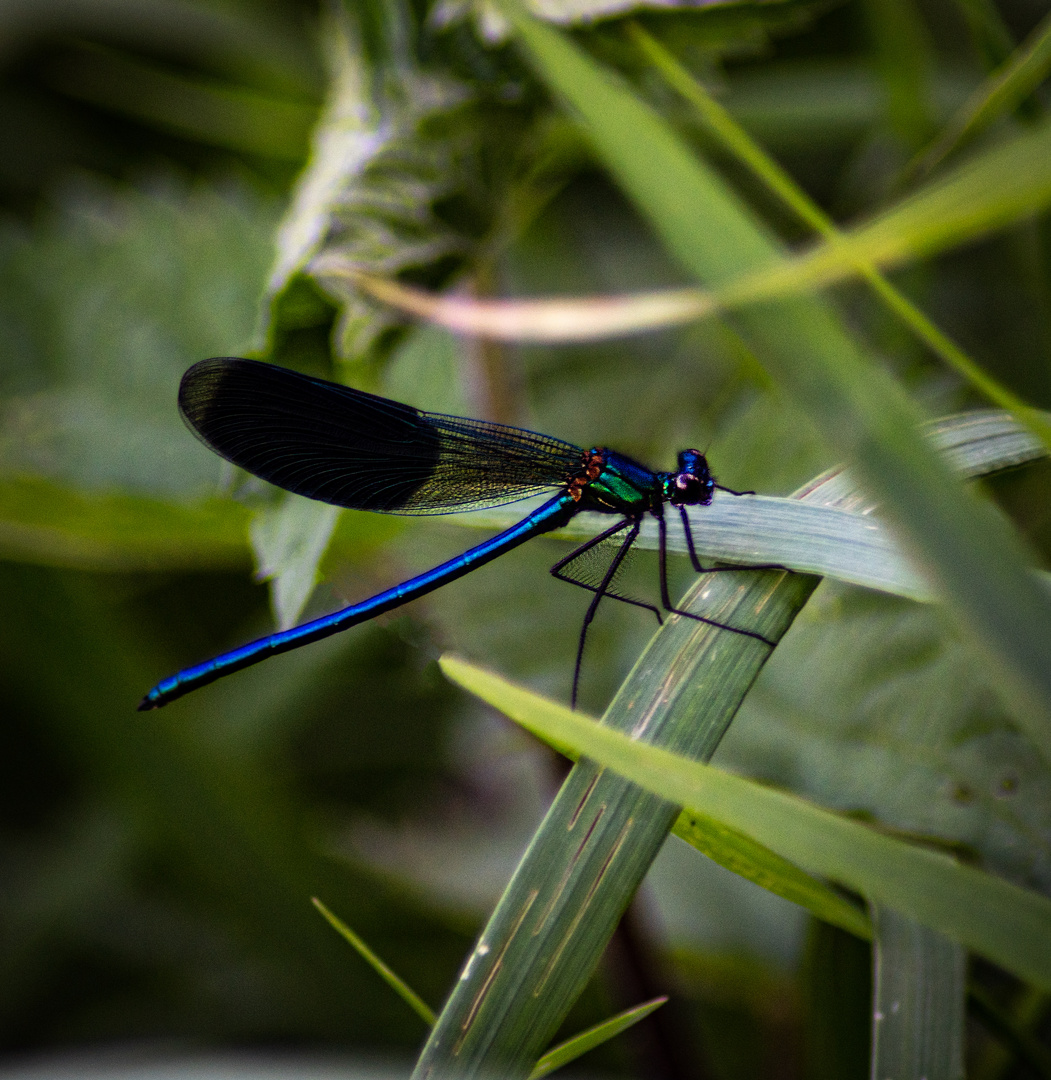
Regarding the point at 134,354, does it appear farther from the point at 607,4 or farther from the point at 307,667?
the point at 607,4

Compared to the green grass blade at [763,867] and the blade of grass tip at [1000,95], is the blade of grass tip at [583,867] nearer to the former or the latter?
the green grass blade at [763,867]

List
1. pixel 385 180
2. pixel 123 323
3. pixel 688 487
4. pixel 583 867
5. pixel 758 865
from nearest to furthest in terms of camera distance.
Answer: pixel 583 867
pixel 758 865
pixel 385 180
pixel 688 487
pixel 123 323

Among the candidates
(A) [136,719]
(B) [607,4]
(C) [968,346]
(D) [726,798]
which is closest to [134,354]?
(A) [136,719]

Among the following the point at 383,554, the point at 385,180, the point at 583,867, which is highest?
the point at 385,180

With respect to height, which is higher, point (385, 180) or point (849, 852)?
point (385, 180)

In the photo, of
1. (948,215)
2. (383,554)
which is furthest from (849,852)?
(383,554)

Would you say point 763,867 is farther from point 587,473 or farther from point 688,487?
point 587,473

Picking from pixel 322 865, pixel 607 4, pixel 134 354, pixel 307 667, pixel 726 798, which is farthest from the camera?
pixel 307 667
